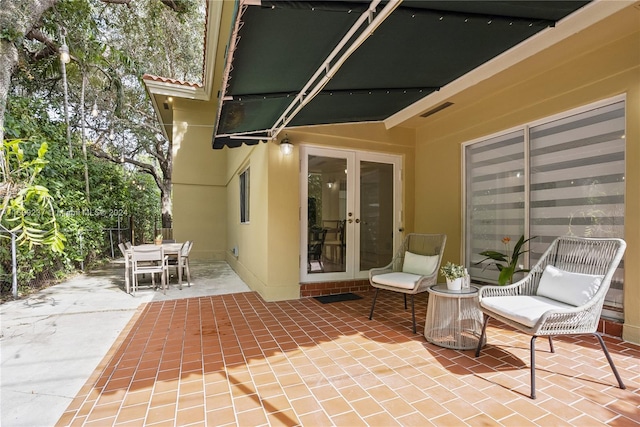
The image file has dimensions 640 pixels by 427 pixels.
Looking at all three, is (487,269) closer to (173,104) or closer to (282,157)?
(282,157)

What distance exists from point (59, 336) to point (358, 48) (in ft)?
14.5

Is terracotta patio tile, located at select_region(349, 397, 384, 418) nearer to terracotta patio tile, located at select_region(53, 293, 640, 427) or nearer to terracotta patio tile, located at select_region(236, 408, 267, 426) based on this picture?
terracotta patio tile, located at select_region(53, 293, 640, 427)

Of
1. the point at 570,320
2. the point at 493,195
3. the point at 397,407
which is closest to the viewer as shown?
the point at 397,407

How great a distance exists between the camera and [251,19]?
6.82ft

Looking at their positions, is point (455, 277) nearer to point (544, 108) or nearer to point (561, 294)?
point (561, 294)

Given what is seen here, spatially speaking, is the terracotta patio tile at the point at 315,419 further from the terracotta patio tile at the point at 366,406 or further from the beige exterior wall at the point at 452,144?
the beige exterior wall at the point at 452,144

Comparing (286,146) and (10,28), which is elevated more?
(10,28)

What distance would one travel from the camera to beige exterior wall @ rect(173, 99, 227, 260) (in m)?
10.0

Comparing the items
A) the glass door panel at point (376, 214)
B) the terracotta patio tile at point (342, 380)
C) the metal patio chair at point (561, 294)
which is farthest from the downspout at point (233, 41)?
the glass door panel at point (376, 214)

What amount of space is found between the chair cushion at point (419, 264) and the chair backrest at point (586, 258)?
3.90ft

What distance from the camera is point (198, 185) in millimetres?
10414

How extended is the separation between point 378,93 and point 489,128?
2.11m

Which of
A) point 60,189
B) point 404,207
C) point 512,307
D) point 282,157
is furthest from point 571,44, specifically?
point 60,189

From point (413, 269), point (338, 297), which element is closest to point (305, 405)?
point (413, 269)
